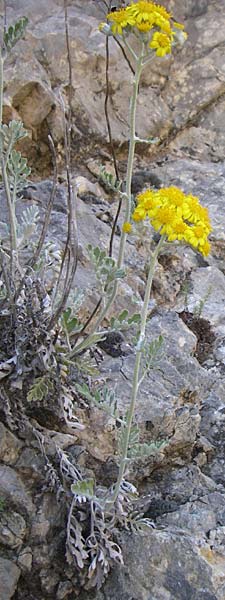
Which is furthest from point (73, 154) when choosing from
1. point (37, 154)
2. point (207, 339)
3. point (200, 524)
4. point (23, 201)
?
point (200, 524)

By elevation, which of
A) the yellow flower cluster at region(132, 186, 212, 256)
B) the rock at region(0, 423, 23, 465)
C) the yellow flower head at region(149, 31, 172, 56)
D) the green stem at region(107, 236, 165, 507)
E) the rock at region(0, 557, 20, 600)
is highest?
the yellow flower head at region(149, 31, 172, 56)

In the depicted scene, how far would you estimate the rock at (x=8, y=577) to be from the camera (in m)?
2.61

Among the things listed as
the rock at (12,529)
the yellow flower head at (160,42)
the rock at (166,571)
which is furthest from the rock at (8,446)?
the yellow flower head at (160,42)

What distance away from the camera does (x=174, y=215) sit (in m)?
2.07

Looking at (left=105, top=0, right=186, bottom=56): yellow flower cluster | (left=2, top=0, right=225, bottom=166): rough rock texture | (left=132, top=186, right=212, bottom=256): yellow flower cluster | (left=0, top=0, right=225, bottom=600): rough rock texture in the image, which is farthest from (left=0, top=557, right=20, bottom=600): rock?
(left=2, top=0, right=225, bottom=166): rough rock texture

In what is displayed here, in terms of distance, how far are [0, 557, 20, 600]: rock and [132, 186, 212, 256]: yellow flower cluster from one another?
1.49 m

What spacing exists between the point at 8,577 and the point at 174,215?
1.60 meters

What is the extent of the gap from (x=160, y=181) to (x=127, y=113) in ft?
2.29

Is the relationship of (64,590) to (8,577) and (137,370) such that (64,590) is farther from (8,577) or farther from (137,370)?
(137,370)

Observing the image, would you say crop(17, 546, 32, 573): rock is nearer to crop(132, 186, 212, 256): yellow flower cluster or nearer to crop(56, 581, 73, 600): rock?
crop(56, 581, 73, 600): rock

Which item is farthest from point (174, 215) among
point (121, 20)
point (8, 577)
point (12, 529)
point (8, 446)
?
point (8, 577)

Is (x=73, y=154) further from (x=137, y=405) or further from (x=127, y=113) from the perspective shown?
(x=137, y=405)

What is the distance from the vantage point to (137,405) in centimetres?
316

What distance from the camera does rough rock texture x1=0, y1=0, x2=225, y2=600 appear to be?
2.71 metres
